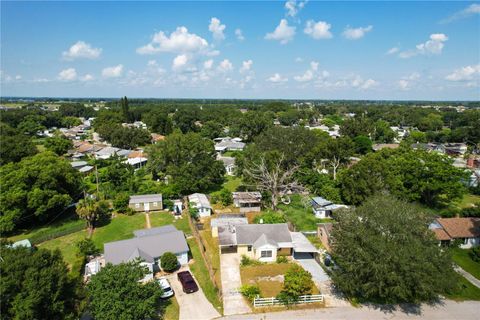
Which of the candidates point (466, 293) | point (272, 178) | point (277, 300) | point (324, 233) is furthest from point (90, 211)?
point (466, 293)

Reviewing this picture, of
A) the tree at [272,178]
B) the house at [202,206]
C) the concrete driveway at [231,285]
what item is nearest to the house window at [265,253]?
the concrete driveway at [231,285]

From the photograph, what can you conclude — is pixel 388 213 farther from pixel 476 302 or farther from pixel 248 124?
pixel 248 124

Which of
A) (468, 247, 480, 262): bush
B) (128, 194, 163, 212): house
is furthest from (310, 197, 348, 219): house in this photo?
(128, 194, 163, 212): house

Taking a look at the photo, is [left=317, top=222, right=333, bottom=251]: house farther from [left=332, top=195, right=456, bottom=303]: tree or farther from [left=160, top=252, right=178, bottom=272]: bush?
[left=160, top=252, right=178, bottom=272]: bush

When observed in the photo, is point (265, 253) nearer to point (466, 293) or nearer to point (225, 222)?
point (225, 222)

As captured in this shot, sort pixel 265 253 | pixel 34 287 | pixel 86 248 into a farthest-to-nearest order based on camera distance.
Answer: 1. pixel 265 253
2. pixel 86 248
3. pixel 34 287

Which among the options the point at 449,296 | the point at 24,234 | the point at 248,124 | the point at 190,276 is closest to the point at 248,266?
the point at 190,276
